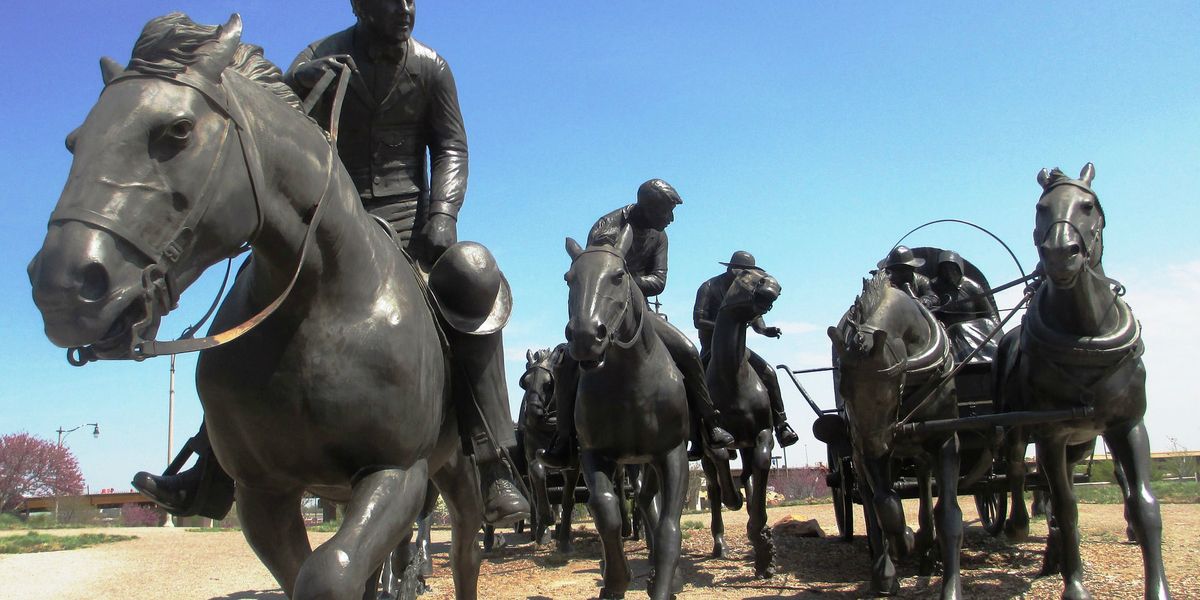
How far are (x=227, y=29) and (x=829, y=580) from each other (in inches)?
309

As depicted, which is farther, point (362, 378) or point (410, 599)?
point (410, 599)

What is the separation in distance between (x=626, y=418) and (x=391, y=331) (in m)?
3.71

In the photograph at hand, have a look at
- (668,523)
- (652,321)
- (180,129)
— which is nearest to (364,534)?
(180,129)

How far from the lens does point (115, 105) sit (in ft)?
7.48

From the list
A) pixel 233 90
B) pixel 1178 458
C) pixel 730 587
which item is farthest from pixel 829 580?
pixel 1178 458

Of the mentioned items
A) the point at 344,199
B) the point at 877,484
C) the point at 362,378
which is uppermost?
the point at 344,199

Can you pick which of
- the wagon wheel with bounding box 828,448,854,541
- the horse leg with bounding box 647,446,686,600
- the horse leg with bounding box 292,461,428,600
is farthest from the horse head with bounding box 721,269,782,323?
the horse leg with bounding box 292,461,428,600

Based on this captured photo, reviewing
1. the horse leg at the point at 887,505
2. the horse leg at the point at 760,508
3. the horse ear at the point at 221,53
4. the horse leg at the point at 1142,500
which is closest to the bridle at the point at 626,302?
the horse leg at the point at 887,505

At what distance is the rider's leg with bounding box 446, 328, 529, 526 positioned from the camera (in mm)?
3619

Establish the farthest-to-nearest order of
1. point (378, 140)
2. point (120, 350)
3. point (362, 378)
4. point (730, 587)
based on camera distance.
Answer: point (730, 587)
point (378, 140)
point (362, 378)
point (120, 350)

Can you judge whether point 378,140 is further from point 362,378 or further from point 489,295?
point 362,378

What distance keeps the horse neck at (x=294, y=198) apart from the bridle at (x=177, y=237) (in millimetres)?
50

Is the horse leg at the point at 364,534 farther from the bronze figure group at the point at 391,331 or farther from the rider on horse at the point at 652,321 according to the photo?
the rider on horse at the point at 652,321

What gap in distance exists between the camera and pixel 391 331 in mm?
3047
